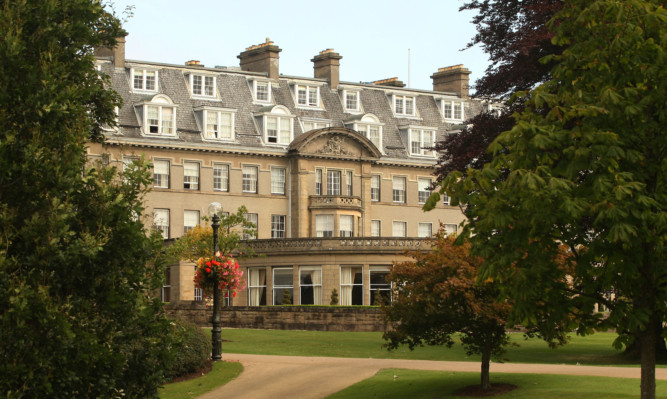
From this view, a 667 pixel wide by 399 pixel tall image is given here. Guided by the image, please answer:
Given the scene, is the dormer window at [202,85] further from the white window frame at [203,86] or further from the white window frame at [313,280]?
the white window frame at [313,280]

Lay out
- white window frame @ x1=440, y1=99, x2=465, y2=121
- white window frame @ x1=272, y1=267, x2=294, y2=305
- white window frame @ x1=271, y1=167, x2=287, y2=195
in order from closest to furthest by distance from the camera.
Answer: white window frame @ x1=272, y1=267, x2=294, y2=305 < white window frame @ x1=271, y1=167, x2=287, y2=195 < white window frame @ x1=440, y1=99, x2=465, y2=121

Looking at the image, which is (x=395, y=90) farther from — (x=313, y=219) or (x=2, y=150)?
(x=2, y=150)

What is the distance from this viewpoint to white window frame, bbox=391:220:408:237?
255 feet

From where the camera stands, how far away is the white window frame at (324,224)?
72.3m

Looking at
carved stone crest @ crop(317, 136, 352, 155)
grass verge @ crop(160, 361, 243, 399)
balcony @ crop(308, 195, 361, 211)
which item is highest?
carved stone crest @ crop(317, 136, 352, 155)

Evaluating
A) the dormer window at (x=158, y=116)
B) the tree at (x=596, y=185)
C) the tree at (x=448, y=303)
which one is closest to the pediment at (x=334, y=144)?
the dormer window at (x=158, y=116)

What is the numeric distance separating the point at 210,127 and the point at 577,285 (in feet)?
181

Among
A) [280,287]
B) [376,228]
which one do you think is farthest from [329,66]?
[280,287]

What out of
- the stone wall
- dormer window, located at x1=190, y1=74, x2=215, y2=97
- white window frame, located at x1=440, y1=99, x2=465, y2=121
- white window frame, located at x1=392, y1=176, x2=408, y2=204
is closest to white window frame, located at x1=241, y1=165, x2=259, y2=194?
dormer window, located at x1=190, y1=74, x2=215, y2=97

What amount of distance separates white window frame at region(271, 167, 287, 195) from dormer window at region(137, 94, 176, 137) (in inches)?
309

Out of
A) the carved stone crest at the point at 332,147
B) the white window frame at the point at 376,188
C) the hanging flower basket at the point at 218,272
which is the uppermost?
the carved stone crest at the point at 332,147

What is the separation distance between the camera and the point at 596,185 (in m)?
15.2

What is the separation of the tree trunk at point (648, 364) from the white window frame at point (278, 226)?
5696cm

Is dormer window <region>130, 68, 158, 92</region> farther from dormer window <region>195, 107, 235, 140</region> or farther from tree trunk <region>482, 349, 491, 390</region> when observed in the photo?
tree trunk <region>482, 349, 491, 390</region>
